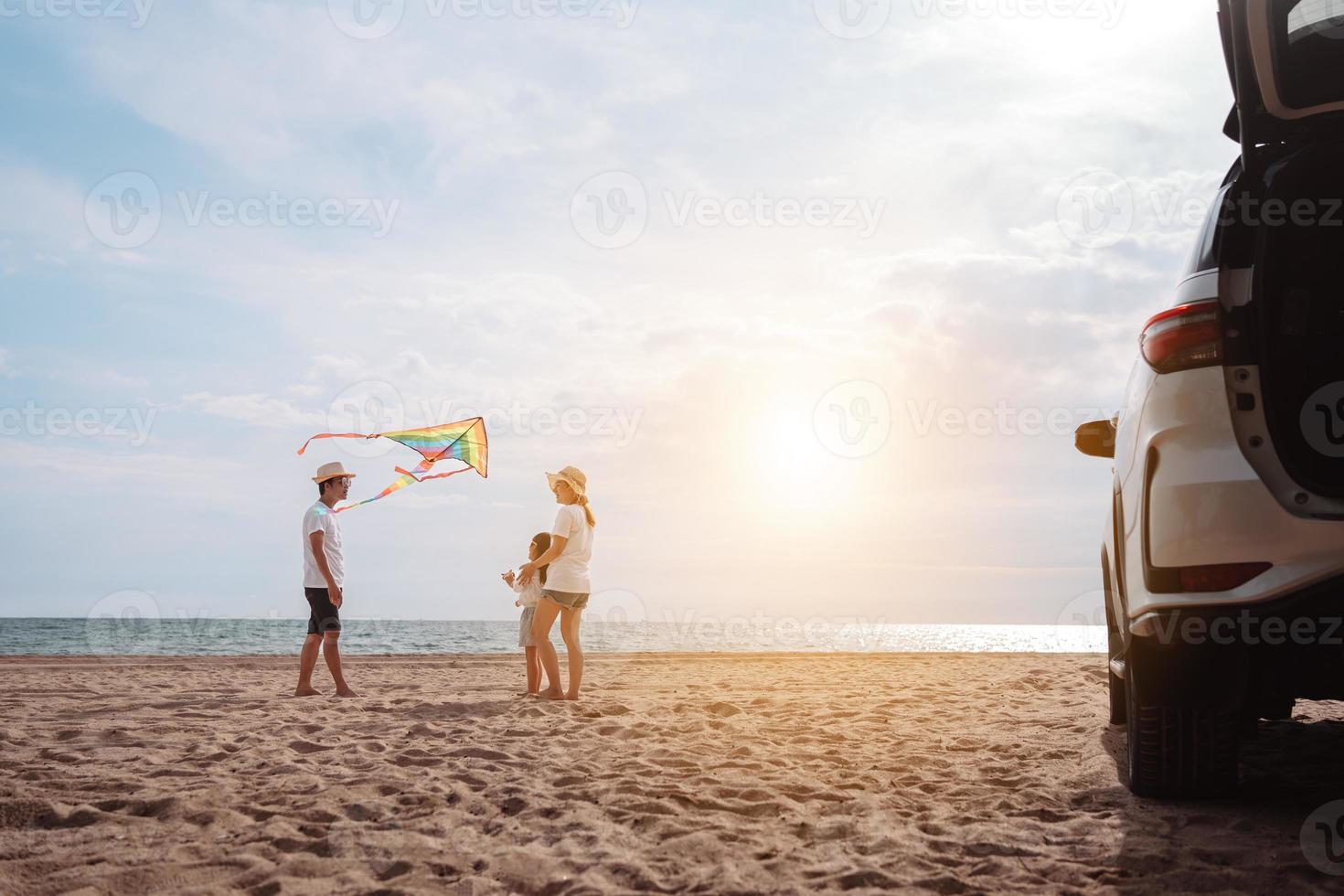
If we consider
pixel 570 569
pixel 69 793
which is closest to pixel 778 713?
pixel 570 569

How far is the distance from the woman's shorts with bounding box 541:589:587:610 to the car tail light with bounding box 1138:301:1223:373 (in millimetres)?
5315

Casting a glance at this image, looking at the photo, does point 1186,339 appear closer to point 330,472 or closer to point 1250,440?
point 1250,440

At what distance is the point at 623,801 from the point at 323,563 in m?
5.09

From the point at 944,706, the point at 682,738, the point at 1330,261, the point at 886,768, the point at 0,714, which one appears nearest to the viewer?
the point at 1330,261

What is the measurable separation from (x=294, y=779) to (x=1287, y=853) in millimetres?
4180

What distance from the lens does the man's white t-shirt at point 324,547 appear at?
835 cm

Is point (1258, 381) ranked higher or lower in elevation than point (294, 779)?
higher

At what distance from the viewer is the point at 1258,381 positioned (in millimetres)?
3285

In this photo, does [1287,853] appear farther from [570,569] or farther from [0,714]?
[0,714]

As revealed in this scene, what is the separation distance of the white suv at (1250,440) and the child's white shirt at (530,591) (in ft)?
17.8

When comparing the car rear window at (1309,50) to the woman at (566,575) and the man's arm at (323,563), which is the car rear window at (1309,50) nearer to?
the woman at (566,575)

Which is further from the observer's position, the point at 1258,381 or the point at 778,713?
the point at 778,713

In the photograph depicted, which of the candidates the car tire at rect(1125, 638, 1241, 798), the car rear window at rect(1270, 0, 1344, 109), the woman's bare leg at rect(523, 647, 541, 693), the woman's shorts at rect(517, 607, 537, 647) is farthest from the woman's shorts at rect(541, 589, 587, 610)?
the car rear window at rect(1270, 0, 1344, 109)

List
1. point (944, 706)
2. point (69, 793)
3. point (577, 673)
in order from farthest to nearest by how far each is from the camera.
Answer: point (577, 673), point (944, 706), point (69, 793)
